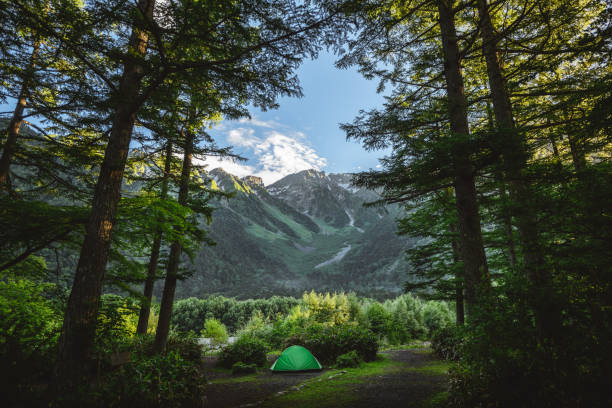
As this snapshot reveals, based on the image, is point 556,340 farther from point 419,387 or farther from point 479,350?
point 419,387

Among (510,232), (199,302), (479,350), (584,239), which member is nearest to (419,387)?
(479,350)

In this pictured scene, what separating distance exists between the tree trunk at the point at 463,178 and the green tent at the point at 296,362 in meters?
5.84

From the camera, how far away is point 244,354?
1002 cm

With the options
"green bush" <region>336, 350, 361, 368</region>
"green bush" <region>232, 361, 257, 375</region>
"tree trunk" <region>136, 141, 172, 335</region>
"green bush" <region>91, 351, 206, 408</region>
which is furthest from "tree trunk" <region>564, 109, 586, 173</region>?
"green bush" <region>232, 361, 257, 375</region>

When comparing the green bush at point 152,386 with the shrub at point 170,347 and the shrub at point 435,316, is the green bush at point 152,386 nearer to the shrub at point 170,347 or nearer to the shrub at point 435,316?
the shrub at point 170,347

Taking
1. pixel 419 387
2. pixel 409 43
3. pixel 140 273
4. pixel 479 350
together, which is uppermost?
pixel 409 43

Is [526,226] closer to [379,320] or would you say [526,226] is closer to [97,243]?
[97,243]

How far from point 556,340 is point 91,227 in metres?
6.31

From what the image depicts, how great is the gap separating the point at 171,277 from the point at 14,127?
5623 mm

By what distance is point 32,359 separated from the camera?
421cm

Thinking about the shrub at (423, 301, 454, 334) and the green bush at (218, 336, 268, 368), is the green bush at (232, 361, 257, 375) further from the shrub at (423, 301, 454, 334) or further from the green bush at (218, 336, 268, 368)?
the shrub at (423, 301, 454, 334)

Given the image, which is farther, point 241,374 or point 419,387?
point 241,374

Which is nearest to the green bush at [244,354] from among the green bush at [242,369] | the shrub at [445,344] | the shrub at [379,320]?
the green bush at [242,369]

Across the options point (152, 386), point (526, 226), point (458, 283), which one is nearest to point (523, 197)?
point (526, 226)
